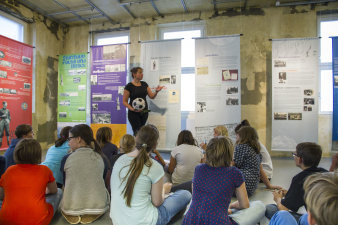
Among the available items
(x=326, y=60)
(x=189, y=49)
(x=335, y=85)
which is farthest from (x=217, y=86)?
(x=326, y=60)

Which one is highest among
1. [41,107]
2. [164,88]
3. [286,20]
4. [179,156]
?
[286,20]

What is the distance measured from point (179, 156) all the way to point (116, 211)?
3.88 feet

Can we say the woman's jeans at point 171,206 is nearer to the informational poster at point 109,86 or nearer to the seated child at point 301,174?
the seated child at point 301,174

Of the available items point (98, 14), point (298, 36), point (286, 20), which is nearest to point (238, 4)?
point (286, 20)

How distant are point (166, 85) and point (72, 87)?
252cm

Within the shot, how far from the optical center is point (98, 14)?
594 cm

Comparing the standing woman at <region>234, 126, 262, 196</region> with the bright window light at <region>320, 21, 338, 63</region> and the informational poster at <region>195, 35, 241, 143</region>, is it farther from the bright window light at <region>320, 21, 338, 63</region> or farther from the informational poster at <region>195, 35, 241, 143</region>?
the bright window light at <region>320, 21, 338, 63</region>

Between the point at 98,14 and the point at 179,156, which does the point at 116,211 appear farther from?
the point at 98,14

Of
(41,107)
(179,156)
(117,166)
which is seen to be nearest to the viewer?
(117,166)

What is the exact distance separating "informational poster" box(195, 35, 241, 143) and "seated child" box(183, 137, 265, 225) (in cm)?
328

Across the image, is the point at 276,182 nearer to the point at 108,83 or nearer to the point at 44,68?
the point at 108,83

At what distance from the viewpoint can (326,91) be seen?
16.6 ft

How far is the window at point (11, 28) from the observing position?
17.2ft

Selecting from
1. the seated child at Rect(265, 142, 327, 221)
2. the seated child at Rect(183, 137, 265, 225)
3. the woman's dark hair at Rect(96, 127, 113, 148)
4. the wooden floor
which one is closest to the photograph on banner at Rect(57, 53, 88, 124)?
the woman's dark hair at Rect(96, 127, 113, 148)
